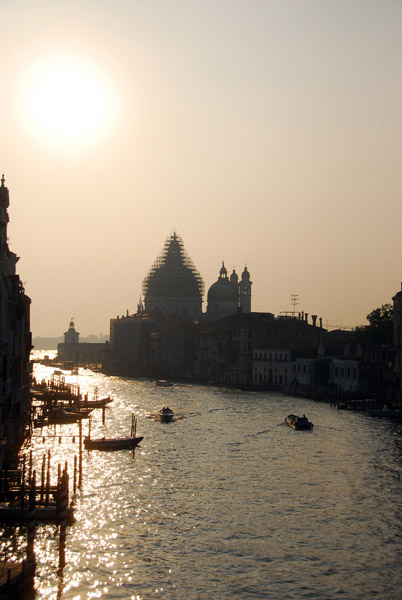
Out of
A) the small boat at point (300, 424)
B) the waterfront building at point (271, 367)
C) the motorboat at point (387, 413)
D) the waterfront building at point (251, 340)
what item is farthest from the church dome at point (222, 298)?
the small boat at point (300, 424)

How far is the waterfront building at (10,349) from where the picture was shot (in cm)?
3912

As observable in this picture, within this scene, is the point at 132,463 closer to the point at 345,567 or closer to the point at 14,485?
the point at 14,485

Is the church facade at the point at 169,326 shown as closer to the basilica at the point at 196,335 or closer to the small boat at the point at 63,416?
the basilica at the point at 196,335

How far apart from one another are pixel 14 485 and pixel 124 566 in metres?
8.55

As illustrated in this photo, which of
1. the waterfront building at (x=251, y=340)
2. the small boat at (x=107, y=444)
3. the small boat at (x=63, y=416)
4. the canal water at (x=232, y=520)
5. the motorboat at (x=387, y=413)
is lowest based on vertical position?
the canal water at (x=232, y=520)

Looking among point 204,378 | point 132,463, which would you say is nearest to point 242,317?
point 204,378

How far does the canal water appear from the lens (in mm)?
28672

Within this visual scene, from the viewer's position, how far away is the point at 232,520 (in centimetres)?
3619

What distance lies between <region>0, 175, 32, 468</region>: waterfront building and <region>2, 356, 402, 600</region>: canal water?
2.86 meters

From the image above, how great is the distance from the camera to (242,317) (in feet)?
424

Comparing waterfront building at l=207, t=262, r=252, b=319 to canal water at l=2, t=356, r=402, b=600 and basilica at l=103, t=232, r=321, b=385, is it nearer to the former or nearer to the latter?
basilica at l=103, t=232, r=321, b=385

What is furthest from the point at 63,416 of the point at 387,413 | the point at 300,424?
the point at 387,413

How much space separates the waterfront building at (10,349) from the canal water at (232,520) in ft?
9.38

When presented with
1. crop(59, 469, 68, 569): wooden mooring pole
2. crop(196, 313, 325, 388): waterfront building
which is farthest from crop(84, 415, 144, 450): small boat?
crop(196, 313, 325, 388): waterfront building
